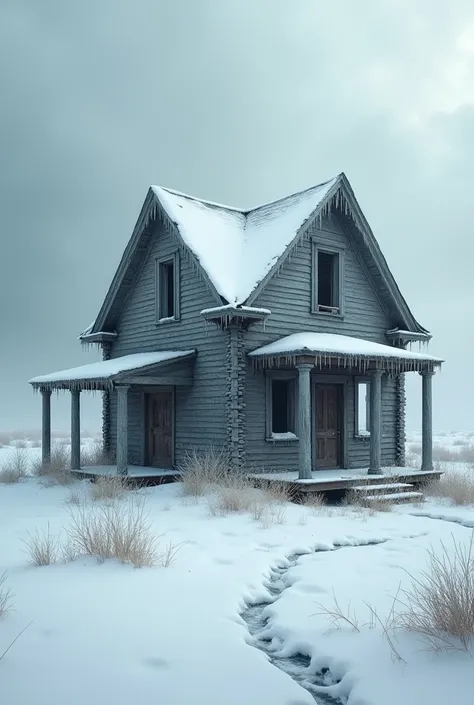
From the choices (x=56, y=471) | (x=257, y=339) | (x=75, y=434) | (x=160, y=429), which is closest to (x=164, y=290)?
(x=160, y=429)

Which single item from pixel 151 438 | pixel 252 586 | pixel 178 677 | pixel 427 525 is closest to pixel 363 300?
pixel 151 438

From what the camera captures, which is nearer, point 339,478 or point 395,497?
point 395,497

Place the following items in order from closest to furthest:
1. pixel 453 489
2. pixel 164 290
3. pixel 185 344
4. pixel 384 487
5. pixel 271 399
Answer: pixel 453 489, pixel 384 487, pixel 271 399, pixel 185 344, pixel 164 290

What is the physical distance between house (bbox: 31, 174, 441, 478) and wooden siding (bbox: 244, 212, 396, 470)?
1.2 inches

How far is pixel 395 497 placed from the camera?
1334cm

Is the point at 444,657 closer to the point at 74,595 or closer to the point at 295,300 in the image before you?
the point at 74,595

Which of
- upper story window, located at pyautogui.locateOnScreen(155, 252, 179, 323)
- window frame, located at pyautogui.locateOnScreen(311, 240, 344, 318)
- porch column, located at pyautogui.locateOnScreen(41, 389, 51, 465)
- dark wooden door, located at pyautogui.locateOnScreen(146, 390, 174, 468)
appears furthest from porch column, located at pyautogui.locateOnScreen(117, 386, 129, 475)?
window frame, located at pyautogui.locateOnScreen(311, 240, 344, 318)

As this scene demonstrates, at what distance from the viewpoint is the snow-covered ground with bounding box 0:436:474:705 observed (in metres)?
4.29

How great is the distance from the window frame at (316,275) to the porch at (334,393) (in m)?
0.95

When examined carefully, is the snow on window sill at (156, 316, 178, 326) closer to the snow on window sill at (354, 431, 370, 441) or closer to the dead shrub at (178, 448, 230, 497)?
the dead shrub at (178, 448, 230, 497)

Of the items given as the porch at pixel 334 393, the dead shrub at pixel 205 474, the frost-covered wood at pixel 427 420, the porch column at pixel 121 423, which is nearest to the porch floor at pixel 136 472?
the porch column at pixel 121 423

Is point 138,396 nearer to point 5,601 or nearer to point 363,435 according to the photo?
point 363,435

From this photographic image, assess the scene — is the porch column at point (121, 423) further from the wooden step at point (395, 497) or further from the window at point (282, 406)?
the wooden step at point (395, 497)

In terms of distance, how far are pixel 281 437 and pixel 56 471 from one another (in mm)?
5953
